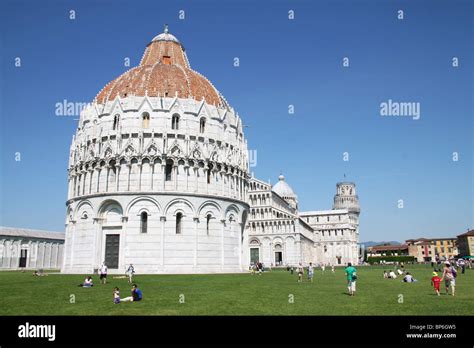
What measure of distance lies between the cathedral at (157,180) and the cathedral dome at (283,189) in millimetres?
71090

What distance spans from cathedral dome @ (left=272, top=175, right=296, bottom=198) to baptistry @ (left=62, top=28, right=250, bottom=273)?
73428 millimetres

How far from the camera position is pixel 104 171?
1865 inches

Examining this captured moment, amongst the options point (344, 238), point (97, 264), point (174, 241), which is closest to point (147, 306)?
point (174, 241)

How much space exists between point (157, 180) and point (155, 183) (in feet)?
1.35

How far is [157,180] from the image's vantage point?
1802 inches

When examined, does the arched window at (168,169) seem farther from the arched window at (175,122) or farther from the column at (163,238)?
the column at (163,238)

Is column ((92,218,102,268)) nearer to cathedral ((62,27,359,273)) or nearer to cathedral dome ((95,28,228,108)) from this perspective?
cathedral ((62,27,359,273))

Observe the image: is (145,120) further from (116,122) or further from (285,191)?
(285,191)

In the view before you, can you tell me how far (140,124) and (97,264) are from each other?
16.7 m

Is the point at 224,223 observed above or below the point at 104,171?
below

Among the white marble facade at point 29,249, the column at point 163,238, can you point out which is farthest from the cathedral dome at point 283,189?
the column at point 163,238

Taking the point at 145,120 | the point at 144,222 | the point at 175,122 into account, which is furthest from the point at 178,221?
the point at 145,120

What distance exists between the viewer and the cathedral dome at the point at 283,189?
126m
